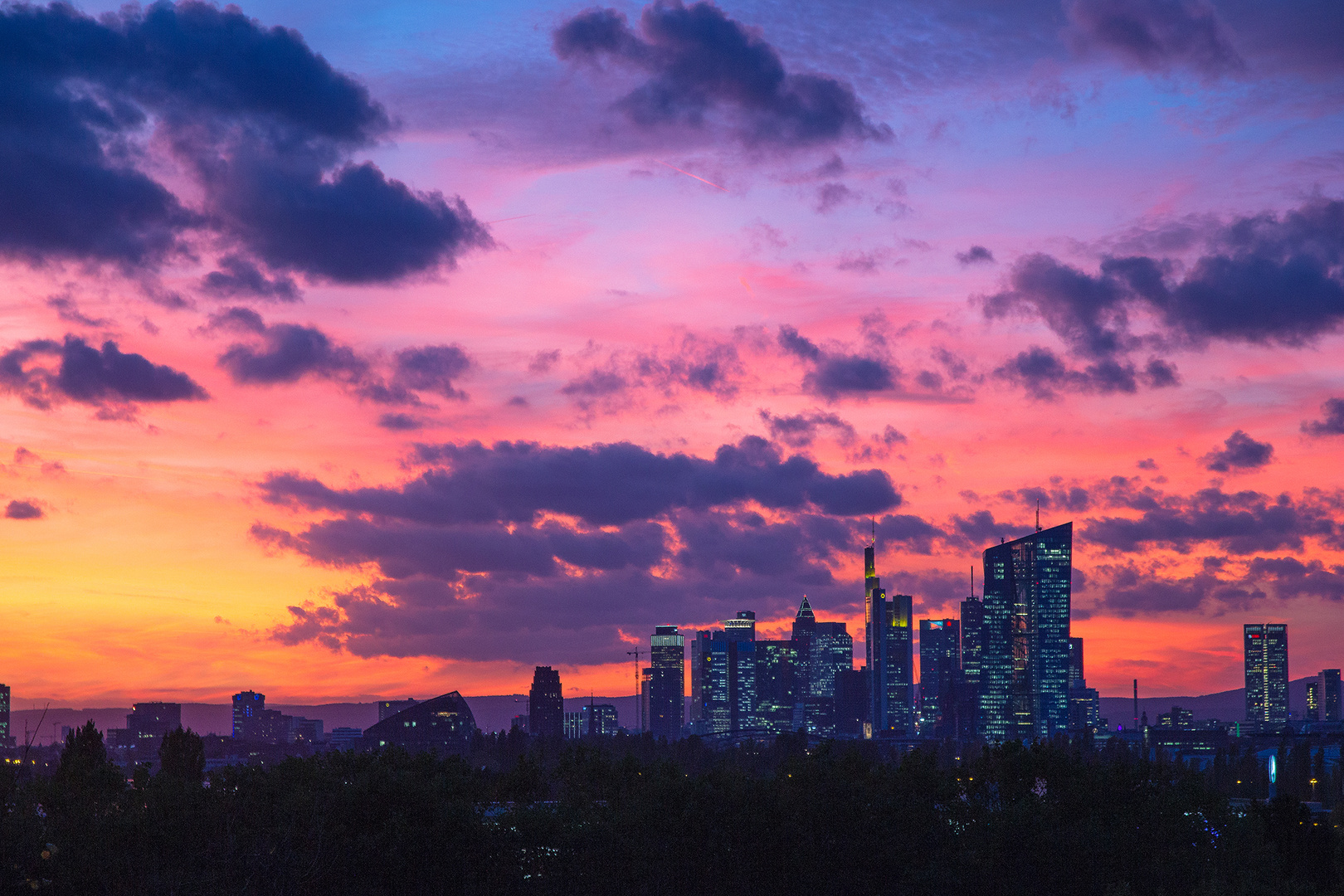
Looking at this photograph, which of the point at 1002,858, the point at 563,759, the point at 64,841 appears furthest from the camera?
the point at 563,759

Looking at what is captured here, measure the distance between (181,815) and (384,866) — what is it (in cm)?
1045

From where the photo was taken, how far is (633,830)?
74.8 metres

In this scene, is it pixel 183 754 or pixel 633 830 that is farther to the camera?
pixel 183 754

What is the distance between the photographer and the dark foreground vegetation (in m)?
66.4

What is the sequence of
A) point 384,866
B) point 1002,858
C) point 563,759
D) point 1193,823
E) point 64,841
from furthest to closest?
point 563,759 → point 1193,823 → point 1002,858 → point 384,866 → point 64,841

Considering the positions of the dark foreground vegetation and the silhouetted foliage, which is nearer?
the dark foreground vegetation

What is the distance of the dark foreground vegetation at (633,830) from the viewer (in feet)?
218

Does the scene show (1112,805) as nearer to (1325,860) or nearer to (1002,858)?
(1002,858)

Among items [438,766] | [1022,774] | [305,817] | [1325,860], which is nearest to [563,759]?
[438,766]

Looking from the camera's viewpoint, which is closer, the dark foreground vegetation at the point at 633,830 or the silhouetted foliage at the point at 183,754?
the dark foreground vegetation at the point at 633,830

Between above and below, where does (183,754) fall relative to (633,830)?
below

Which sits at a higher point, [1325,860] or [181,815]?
[181,815]

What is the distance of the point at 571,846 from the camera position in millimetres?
71938

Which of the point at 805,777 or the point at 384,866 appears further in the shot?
the point at 805,777
